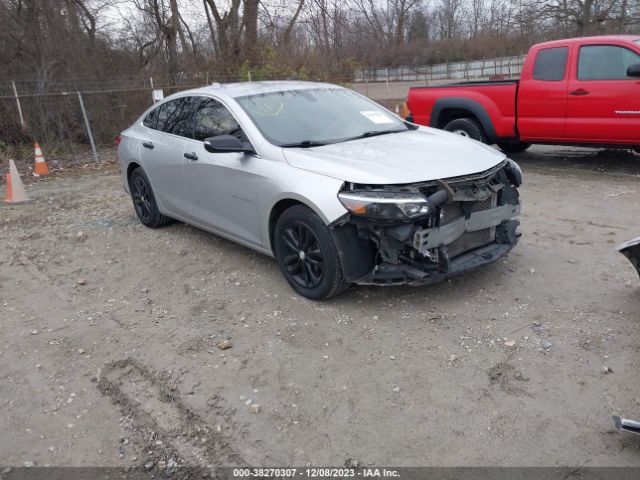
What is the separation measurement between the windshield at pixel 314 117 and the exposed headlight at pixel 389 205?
965 millimetres

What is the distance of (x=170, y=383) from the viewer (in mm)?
3379

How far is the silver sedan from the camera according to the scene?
3.79 metres

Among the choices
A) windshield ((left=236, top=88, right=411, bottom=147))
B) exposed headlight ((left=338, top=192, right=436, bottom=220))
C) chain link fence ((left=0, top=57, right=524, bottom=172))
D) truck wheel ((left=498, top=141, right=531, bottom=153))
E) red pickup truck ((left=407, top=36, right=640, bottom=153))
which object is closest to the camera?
exposed headlight ((left=338, top=192, right=436, bottom=220))

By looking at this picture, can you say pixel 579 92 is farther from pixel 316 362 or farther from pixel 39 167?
pixel 39 167

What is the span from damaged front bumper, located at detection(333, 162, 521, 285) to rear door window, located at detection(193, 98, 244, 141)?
1.50 meters

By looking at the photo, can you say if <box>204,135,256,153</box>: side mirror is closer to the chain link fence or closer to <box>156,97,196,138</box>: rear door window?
<box>156,97,196,138</box>: rear door window

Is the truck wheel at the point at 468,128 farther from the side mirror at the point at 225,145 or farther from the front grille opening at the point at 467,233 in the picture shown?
the side mirror at the point at 225,145

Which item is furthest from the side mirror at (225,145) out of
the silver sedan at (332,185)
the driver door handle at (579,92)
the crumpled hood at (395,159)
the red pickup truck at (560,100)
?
the driver door handle at (579,92)

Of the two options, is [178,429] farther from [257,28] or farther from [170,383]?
[257,28]

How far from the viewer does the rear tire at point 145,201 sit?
627 centimetres

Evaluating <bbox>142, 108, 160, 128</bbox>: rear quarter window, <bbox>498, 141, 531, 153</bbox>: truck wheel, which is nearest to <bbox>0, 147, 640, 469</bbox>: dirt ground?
<bbox>142, 108, 160, 128</bbox>: rear quarter window

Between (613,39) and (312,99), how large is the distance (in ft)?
16.3

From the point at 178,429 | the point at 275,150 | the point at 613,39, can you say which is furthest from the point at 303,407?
the point at 613,39

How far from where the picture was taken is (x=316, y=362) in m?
3.48
